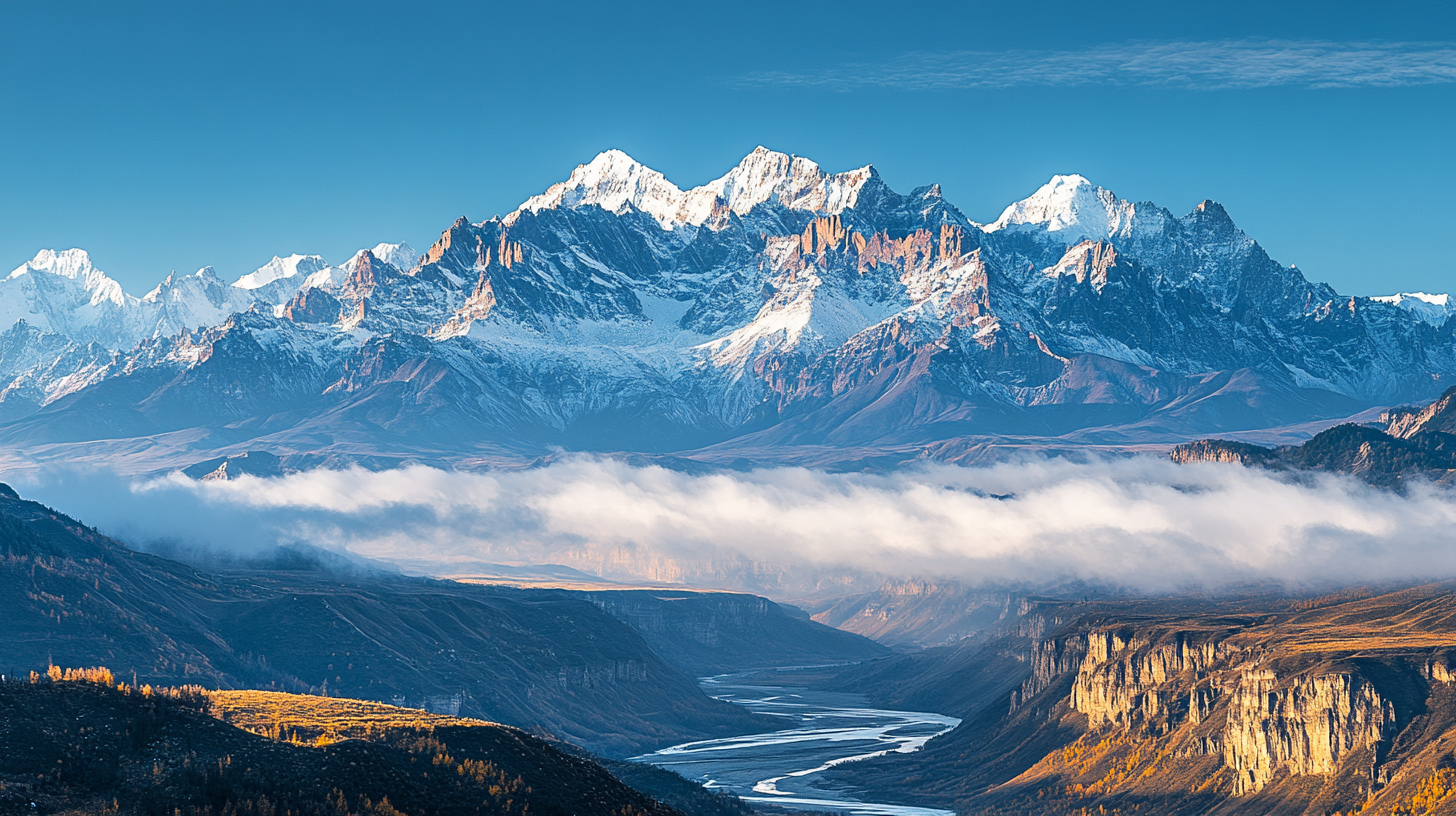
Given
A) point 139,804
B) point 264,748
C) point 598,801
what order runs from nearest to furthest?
point 139,804, point 264,748, point 598,801

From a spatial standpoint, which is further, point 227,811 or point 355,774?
point 355,774

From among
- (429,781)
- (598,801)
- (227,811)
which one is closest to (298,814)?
(227,811)

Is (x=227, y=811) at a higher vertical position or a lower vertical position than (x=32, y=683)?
lower

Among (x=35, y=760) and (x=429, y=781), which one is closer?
(x=35, y=760)

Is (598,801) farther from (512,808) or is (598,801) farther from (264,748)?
(264,748)

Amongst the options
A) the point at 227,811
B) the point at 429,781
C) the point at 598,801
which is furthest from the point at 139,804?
the point at 598,801

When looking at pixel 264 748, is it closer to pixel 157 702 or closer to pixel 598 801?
pixel 157 702

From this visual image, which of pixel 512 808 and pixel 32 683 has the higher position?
pixel 32 683

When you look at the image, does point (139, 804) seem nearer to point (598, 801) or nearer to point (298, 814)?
point (298, 814)

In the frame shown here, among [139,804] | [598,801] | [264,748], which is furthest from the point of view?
[598,801]
